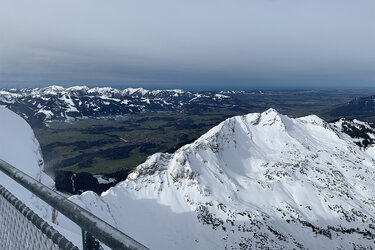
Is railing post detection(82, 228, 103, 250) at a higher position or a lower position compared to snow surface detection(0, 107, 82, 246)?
higher

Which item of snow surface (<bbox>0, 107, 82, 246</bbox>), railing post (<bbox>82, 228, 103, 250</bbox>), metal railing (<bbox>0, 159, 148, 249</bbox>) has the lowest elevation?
snow surface (<bbox>0, 107, 82, 246</bbox>)

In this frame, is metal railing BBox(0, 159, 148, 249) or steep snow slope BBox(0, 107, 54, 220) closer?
metal railing BBox(0, 159, 148, 249)

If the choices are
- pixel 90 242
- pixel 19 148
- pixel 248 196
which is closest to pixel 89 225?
pixel 90 242

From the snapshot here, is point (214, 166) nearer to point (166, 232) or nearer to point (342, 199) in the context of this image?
point (166, 232)

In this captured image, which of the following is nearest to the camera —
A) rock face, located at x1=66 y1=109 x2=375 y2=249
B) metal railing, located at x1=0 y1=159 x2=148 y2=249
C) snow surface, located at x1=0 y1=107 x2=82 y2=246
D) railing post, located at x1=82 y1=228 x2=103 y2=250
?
metal railing, located at x1=0 y1=159 x2=148 y2=249

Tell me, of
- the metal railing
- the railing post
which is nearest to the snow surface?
the metal railing

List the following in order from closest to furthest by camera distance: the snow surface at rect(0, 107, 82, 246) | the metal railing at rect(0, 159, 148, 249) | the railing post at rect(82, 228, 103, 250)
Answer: the metal railing at rect(0, 159, 148, 249) < the railing post at rect(82, 228, 103, 250) < the snow surface at rect(0, 107, 82, 246)

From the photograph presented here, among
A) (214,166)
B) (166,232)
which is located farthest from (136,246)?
(214,166)

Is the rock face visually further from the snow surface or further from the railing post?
the railing post
